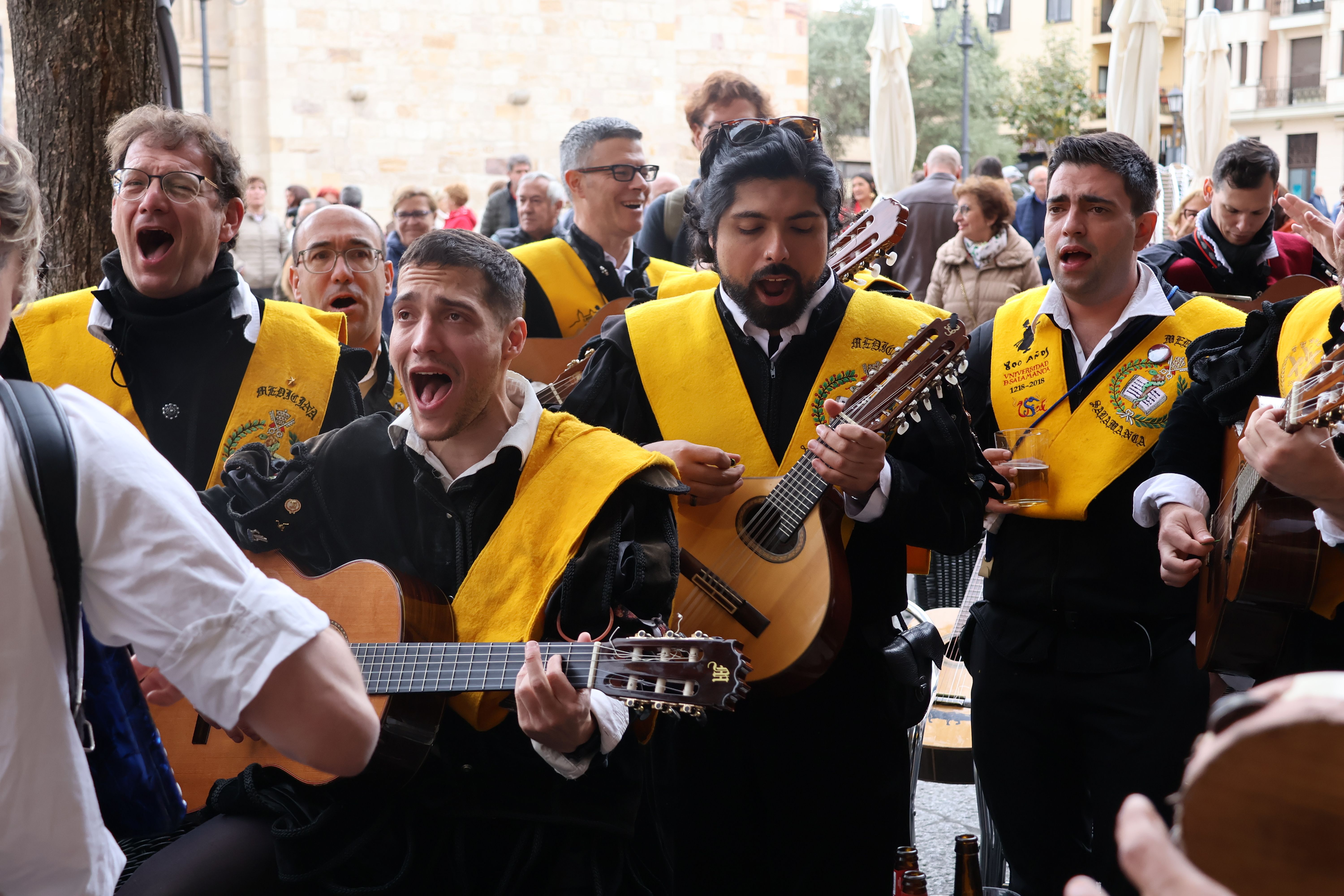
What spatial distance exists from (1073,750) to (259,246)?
10167 millimetres

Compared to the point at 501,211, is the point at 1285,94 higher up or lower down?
higher up

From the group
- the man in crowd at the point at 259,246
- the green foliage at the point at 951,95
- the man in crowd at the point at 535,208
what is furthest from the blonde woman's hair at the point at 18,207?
the green foliage at the point at 951,95

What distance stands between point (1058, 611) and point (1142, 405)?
1.85ft

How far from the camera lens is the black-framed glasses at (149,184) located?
3.25 meters

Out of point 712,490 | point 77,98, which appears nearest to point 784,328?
point 712,490

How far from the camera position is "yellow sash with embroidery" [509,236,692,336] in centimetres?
499

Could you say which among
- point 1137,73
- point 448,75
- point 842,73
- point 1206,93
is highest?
point 842,73

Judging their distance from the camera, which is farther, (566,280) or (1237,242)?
(1237,242)

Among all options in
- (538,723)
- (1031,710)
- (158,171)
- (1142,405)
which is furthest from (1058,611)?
(158,171)

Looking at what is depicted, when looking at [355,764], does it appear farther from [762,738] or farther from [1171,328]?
[1171,328]

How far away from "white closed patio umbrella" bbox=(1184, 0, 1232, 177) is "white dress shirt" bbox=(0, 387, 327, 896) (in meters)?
13.4

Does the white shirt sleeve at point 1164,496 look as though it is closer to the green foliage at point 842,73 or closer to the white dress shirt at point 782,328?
the white dress shirt at point 782,328

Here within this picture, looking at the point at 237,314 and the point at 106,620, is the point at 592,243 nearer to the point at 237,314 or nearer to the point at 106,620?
the point at 237,314

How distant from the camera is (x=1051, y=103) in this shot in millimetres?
37531
